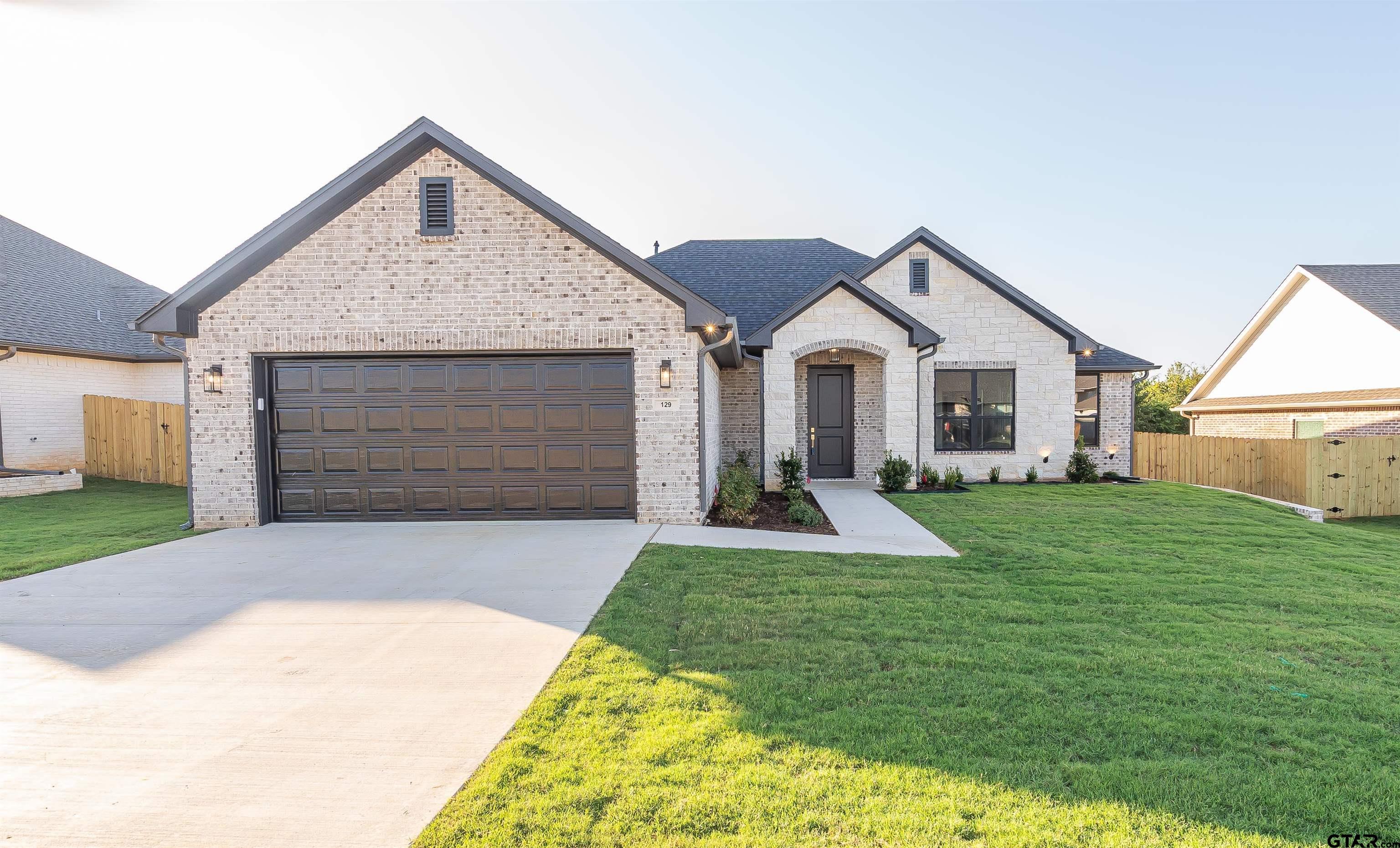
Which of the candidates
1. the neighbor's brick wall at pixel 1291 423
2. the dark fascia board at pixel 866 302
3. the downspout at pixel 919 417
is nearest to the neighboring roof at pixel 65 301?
the dark fascia board at pixel 866 302

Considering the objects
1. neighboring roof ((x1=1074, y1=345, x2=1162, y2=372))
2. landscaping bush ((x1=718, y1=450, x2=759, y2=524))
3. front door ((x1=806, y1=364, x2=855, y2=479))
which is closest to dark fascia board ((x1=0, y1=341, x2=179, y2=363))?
landscaping bush ((x1=718, y1=450, x2=759, y2=524))

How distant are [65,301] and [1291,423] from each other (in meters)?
34.6

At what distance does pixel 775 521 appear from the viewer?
389 inches

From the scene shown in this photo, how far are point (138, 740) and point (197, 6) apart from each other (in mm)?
6762

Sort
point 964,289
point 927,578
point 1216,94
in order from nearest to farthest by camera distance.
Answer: point 927,578, point 964,289, point 1216,94

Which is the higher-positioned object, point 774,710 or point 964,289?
point 964,289

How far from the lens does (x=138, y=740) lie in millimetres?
3213

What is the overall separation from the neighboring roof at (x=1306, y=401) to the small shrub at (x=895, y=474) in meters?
11.6

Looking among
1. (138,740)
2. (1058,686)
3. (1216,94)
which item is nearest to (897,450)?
(1058,686)

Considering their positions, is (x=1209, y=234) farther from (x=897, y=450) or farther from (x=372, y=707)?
(x=372, y=707)

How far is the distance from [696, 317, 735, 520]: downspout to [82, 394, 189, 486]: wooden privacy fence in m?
13.3

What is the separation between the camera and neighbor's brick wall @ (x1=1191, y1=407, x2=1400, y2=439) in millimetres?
14633

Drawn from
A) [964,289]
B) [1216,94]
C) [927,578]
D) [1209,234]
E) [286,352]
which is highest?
[1216,94]

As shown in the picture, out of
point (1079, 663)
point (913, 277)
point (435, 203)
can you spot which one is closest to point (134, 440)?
point (435, 203)
